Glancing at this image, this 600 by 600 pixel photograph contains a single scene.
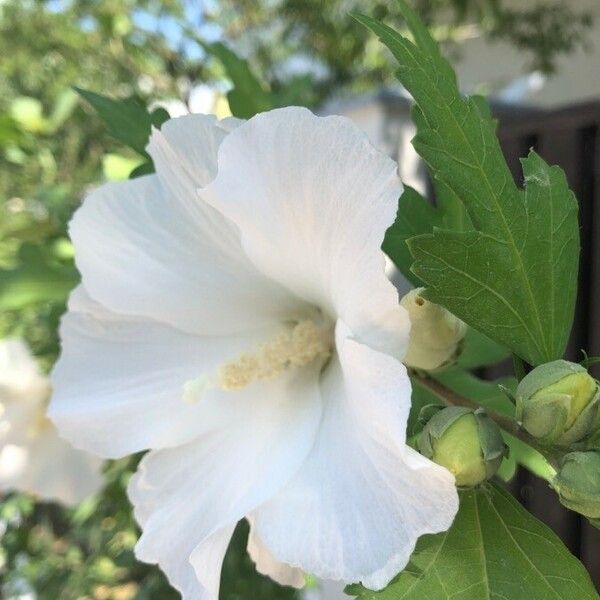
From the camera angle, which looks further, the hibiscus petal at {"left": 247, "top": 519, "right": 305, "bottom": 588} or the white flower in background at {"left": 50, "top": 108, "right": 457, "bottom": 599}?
the hibiscus petal at {"left": 247, "top": 519, "right": 305, "bottom": 588}

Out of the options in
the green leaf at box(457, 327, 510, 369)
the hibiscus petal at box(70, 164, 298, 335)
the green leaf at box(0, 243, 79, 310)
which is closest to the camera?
the hibiscus petal at box(70, 164, 298, 335)

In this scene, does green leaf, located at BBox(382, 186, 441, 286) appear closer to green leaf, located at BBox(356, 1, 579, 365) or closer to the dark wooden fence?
green leaf, located at BBox(356, 1, 579, 365)

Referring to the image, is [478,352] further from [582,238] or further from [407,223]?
[582,238]

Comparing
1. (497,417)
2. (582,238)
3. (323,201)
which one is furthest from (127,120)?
(582,238)

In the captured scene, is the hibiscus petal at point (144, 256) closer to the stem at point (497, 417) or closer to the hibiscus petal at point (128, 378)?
the hibiscus petal at point (128, 378)

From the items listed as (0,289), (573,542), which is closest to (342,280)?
(0,289)

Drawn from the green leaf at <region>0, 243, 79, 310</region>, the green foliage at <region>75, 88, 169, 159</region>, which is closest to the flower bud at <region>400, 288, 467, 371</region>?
the green foliage at <region>75, 88, 169, 159</region>

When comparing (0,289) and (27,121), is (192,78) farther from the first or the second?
(0,289)
